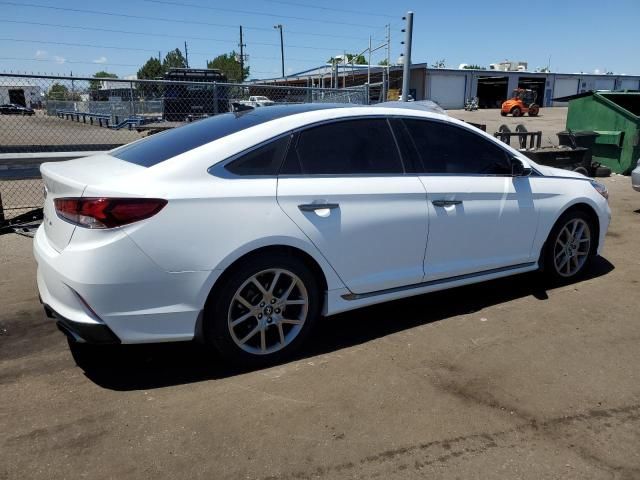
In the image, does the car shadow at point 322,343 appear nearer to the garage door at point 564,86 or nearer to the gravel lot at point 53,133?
the gravel lot at point 53,133

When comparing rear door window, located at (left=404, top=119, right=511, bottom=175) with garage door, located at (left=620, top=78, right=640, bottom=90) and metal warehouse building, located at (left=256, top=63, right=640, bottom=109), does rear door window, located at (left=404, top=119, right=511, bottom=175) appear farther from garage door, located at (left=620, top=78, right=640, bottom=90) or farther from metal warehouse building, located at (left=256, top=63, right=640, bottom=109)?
garage door, located at (left=620, top=78, right=640, bottom=90)

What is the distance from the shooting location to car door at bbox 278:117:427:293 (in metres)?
3.40

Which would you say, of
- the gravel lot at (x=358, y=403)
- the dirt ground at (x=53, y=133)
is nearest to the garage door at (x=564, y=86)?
the dirt ground at (x=53, y=133)

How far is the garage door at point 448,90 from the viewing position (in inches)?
2192

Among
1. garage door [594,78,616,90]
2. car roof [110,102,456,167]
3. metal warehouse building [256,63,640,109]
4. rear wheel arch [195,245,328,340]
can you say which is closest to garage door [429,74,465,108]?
metal warehouse building [256,63,640,109]

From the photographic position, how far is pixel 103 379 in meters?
3.30

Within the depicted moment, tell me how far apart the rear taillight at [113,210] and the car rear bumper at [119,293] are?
0.07 m

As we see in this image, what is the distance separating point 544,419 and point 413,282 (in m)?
1.33

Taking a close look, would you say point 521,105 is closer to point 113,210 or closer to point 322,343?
point 322,343

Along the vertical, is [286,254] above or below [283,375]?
above

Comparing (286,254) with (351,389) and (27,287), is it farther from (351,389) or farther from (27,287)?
(27,287)

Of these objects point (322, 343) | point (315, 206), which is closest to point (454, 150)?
point (315, 206)

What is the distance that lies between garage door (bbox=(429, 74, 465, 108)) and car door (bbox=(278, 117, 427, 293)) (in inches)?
2155

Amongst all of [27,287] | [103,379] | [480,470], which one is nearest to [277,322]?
[103,379]
